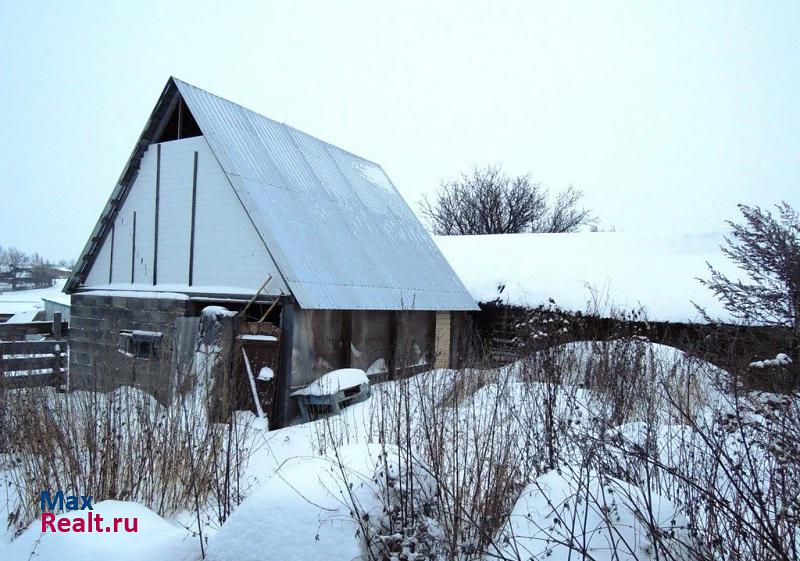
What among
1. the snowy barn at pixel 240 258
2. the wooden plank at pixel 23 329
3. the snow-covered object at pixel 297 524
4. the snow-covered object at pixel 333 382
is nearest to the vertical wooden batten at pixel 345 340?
the snowy barn at pixel 240 258

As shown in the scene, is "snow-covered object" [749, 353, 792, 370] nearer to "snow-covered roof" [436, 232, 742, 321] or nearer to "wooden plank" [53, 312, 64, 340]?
"snow-covered roof" [436, 232, 742, 321]

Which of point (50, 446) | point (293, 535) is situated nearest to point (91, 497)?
point (50, 446)

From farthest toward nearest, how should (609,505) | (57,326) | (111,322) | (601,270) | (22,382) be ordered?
(601,270) < (57,326) < (111,322) < (22,382) < (609,505)

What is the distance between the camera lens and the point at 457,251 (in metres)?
21.3

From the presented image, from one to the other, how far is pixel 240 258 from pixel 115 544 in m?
6.55

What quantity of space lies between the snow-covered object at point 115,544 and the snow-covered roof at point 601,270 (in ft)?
40.6

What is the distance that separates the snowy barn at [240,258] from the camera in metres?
9.54

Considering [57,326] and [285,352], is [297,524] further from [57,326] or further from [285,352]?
[57,326]

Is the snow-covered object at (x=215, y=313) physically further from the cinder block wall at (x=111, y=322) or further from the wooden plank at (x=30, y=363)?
the wooden plank at (x=30, y=363)

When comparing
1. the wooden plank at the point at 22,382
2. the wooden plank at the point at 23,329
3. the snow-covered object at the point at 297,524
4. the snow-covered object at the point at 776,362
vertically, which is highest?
the snow-covered object at the point at 776,362

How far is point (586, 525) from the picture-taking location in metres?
3.21

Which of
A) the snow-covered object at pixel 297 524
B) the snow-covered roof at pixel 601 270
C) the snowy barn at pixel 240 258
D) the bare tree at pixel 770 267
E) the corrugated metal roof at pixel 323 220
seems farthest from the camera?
the snow-covered roof at pixel 601 270

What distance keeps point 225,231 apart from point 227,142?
1734 mm

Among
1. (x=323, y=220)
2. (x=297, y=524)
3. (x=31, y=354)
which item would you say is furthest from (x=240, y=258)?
(x=297, y=524)
